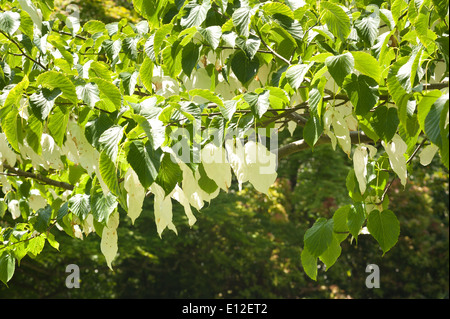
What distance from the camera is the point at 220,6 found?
1.19 meters

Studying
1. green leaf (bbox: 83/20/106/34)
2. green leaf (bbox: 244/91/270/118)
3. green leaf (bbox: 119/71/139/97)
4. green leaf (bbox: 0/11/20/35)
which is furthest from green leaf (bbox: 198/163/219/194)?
green leaf (bbox: 83/20/106/34)

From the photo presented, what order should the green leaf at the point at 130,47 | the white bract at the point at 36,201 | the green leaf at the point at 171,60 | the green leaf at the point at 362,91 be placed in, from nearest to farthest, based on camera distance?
the green leaf at the point at 362,91 → the green leaf at the point at 171,60 → the green leaf at the point at 130,47 → the white bract at the point at 36,201

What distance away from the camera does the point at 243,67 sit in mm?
1133

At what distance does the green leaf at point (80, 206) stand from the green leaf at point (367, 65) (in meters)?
0.80

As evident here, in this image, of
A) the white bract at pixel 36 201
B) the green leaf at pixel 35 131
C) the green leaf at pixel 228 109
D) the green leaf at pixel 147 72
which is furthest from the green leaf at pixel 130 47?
the white bract at pixel 36 201

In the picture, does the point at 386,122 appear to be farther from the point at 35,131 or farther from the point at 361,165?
the point at 35,131

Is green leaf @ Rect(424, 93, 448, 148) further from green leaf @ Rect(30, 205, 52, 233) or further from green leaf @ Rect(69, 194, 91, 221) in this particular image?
green leaf @ Rect(30, 205, 52, 233)

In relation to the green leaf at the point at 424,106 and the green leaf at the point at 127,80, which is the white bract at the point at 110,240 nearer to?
the green leaf at the point at 127,80

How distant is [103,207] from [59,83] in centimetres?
33

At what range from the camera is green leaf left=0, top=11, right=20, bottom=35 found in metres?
1.16

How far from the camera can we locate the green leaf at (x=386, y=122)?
0.97 m

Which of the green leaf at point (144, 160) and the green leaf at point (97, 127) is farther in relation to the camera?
the green leaf at point (97, 127)

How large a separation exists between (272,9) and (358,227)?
0.48 meters

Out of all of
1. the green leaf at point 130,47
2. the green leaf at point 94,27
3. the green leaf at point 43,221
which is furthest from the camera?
the green leaf at point 94,27
